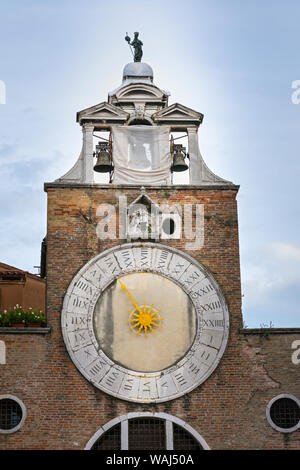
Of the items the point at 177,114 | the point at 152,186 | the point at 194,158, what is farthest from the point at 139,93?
the point at 152,186

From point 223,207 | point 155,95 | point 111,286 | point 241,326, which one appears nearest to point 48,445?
point 111,286

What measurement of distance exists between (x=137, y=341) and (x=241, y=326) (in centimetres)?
228

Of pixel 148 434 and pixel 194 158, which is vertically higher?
pixel 194 158

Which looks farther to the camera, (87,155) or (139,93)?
(139,93)

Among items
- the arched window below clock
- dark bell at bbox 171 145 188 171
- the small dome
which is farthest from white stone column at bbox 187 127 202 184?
the arched window below clock

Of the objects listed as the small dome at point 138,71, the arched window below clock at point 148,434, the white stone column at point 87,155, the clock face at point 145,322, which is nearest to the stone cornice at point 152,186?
the white stone column at point 87,155

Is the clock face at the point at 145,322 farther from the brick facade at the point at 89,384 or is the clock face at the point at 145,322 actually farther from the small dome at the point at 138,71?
the small dome at the point at 138,71

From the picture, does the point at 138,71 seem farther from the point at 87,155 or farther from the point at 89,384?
the point at 89,384

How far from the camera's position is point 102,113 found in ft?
67.6

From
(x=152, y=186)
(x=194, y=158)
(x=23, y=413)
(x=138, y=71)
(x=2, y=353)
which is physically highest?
(x=138, y=71)

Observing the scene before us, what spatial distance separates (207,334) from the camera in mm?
18906

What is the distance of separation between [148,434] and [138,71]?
9024 millimetres
